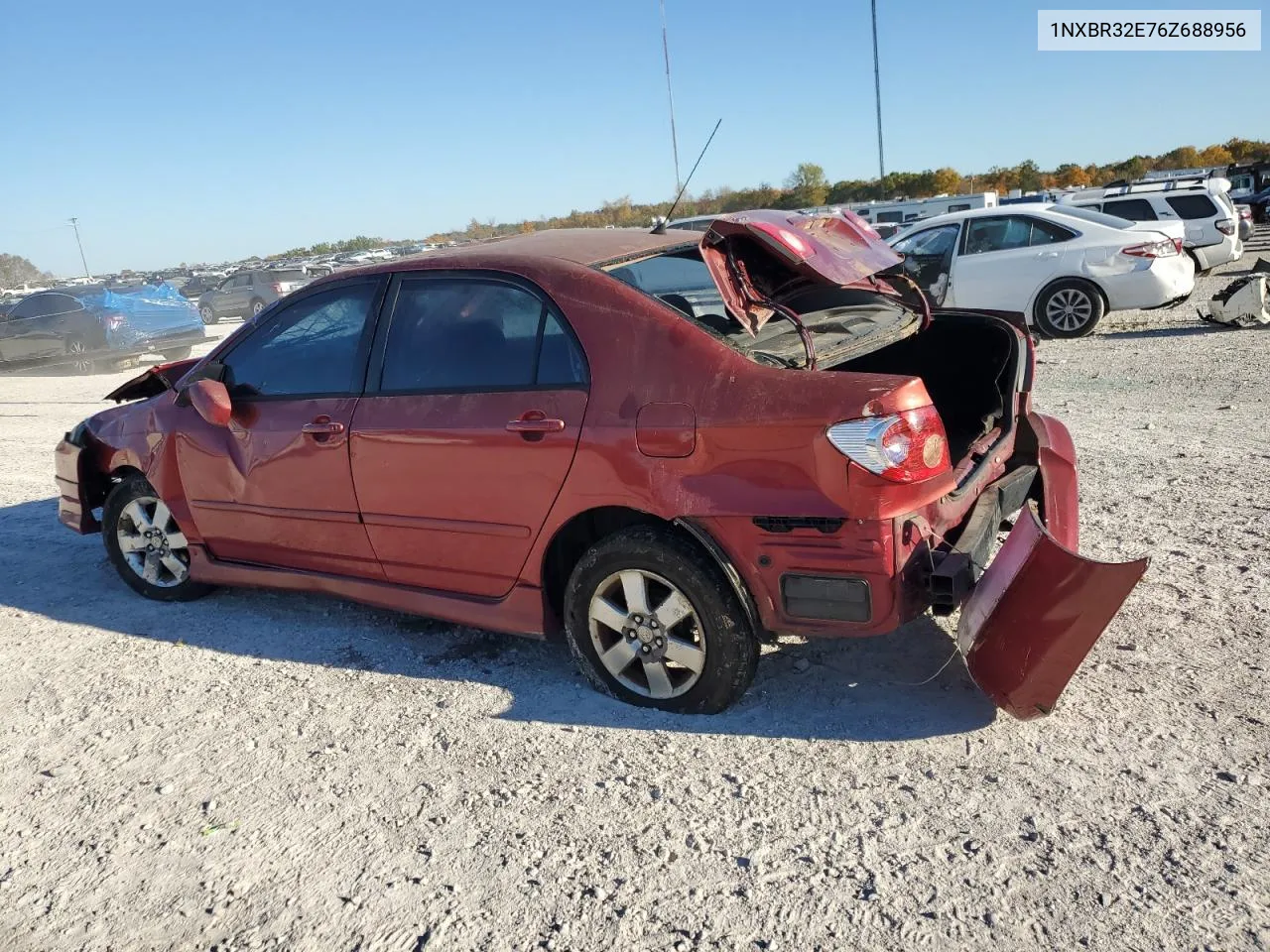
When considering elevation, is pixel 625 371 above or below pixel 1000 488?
above

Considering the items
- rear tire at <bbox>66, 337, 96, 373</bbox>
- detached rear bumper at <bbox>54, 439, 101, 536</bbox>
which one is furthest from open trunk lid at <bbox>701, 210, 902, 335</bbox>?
rear tire at <bbox>66, 337, 96, 373</bbox>

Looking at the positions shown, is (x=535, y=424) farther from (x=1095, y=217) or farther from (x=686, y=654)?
(x=1095, y=217)

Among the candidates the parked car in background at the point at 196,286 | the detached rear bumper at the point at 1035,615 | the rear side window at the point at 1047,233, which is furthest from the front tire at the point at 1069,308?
the parked car in background at the point at 196,286

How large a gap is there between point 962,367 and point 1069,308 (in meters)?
7.80

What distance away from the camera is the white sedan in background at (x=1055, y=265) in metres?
10.8

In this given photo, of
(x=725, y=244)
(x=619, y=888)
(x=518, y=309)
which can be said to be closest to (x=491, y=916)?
(x=619, y=888)

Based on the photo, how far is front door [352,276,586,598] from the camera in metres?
3.46

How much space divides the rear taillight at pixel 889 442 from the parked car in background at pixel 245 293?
26886mm

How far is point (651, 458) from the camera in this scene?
3.20 metres

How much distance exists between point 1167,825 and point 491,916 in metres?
1.80

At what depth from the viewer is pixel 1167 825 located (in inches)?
103

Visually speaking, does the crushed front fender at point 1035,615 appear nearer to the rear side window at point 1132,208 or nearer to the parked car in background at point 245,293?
the rear side window at point 1132,208

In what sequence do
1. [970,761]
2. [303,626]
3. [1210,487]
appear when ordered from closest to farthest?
[970,761]
[303,626]
[1210,487]

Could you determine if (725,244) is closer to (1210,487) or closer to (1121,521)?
(1121,521)
